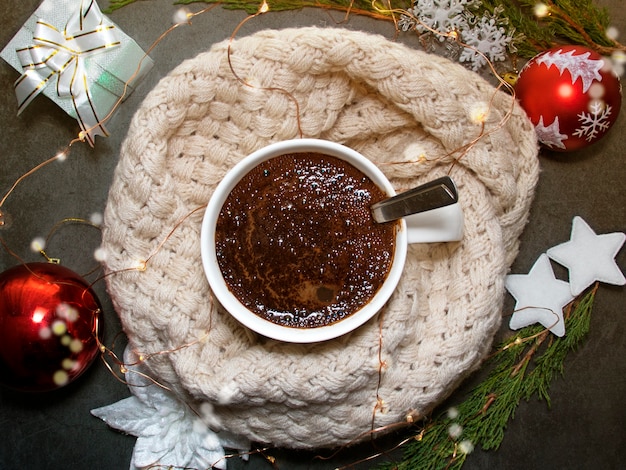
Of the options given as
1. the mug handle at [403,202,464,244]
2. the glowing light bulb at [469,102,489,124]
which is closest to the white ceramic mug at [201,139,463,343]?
the mug handle at [403,202,464,244]

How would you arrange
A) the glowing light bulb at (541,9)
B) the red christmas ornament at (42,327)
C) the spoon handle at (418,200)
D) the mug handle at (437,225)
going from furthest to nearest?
the glowing light bulb at (541,9)
the red christmas ornament at (42,327)
the mug handle at (437,225)
the spoon handle at (418,200)

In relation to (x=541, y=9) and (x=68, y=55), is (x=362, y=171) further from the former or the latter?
(x=68, y=55)

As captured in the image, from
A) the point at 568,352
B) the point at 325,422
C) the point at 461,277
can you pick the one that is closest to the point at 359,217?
the point at 461,277

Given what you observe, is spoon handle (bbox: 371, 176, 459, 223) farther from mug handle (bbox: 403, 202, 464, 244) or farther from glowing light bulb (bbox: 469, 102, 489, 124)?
glowing light bulb (bbox: 469, 102, 489, 124)

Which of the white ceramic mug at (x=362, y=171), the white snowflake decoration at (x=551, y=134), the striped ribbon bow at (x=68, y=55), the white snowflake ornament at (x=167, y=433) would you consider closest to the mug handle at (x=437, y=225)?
the white ceramic mug at (x=362, y=171)

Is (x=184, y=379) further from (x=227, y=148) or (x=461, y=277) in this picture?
(x=461, y=277)

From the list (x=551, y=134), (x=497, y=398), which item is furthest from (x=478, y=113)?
(x=497, y=398)

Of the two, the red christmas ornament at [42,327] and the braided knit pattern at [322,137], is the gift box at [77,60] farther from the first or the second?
the red christmas ornament at [42,327]
